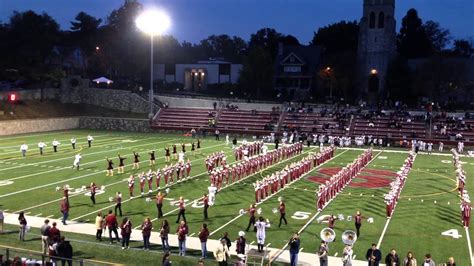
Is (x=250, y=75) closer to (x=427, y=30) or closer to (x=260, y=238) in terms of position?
(x=427, y=30)

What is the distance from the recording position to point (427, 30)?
91625mm

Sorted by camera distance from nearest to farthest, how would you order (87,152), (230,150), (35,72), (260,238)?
1. (260,238)
2. (87,152)
3. (230,150)
4. (35,72)

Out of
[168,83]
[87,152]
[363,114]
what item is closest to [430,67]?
[363,114]

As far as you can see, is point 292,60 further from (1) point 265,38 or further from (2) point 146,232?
(2) point 146,232

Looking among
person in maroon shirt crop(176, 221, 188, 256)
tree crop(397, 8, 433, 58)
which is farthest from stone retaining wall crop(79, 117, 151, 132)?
tree crop(397, 8, 433, 58)

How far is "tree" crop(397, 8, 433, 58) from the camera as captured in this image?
270 ft

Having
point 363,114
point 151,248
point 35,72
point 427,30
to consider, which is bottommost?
point 151,248

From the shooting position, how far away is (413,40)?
8250 centimetres

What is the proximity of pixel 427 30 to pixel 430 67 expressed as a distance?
113ft

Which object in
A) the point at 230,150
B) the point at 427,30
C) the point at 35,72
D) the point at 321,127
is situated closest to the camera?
the point at 230,150

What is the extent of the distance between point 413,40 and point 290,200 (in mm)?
67929

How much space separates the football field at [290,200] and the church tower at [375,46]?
1291 inches

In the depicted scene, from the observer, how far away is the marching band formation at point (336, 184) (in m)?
20.1

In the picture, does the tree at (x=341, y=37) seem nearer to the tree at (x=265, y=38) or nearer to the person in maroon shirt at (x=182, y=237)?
the tree at (x=265, y=38)
